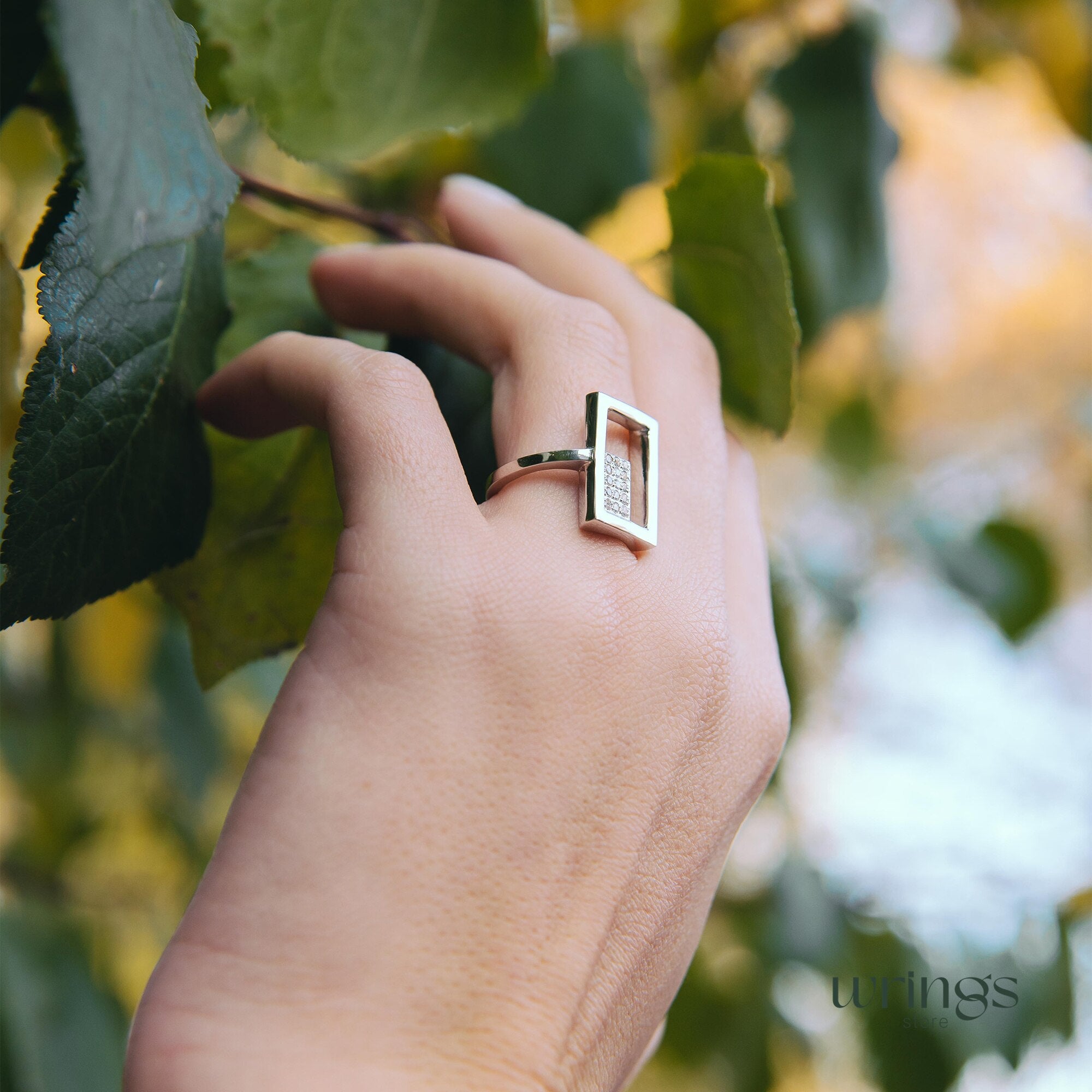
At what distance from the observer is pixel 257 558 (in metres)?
0.39

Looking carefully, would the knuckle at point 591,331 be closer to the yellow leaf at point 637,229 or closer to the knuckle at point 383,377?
the knuckle at point 383,377

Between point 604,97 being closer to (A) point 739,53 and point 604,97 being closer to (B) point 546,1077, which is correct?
(A) point 739,53

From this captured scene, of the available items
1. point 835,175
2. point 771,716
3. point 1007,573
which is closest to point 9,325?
point 771,716

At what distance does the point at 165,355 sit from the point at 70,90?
152mm

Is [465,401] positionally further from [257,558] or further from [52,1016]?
[52,1016]

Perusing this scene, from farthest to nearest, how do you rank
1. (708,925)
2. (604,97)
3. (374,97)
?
1. (708,925)
2. (604,97)
3. (374,97)

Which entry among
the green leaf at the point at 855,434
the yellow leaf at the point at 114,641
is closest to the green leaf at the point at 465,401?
the yellow leaf at the point at 114,641

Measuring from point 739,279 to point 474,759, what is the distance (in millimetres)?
235

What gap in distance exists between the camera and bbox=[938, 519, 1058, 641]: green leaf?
2.95ft

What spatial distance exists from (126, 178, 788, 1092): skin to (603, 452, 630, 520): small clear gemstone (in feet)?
0.04

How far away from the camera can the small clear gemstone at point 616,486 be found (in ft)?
1.01

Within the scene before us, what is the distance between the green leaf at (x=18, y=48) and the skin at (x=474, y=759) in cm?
11

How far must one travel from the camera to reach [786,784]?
2.62ft

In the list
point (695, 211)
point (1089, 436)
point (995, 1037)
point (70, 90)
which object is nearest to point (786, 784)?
point (995, 1037)
